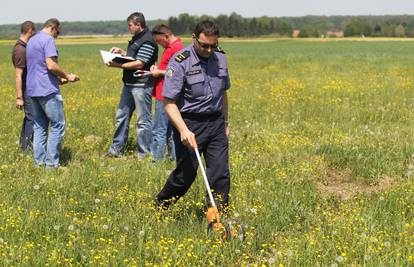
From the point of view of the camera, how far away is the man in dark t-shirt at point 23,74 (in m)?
7.82

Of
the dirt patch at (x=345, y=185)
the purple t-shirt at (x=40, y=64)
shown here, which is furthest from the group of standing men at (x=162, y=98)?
the dirt patch at (x=345, y=185)

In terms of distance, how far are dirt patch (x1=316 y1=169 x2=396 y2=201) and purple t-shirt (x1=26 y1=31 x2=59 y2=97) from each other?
3817 mm

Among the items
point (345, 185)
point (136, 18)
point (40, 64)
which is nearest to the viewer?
point (345, 185)

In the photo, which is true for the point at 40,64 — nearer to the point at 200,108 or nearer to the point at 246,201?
the point at 200,108

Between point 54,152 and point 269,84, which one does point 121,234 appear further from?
point 269,84

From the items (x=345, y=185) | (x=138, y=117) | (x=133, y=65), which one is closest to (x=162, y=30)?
(x=133, y=65)

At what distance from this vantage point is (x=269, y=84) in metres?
17.1

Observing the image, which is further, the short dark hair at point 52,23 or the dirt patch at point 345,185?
the short dark hair at point 52,23

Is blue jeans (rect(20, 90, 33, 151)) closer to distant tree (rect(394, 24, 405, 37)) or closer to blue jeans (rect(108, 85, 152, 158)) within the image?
blue jeans (rect(108, 85, 152, 158))

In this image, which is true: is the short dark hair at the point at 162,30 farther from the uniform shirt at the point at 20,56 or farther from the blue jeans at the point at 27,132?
the blue jeans at the point at 27,132

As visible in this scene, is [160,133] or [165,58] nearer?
[165,58]

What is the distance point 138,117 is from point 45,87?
1.60m

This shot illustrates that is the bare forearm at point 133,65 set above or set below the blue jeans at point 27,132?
above

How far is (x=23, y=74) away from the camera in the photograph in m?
8.10
